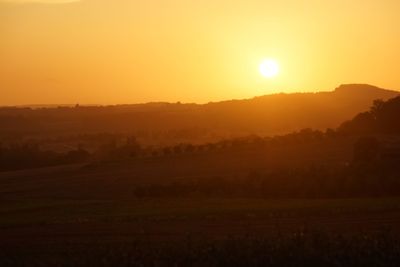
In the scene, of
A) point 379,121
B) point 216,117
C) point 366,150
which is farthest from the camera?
point 216,117

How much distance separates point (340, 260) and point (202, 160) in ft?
159

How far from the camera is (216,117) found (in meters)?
168

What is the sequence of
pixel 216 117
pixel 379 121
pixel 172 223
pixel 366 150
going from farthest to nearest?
pixel 216 117 → pixel 379 121 → pixel 366 150 → pixel 172 223

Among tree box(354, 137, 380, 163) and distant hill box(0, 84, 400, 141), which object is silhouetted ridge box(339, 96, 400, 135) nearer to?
tree box(354, 137, 380, 163)

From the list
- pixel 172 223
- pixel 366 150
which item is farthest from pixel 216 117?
pixel 172 223

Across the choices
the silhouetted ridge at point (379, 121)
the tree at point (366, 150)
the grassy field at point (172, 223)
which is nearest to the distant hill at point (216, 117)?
the silhouetted ridge at point (379, 121)

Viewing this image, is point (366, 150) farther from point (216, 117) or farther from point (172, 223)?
point (216, 117)

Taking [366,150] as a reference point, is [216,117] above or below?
above

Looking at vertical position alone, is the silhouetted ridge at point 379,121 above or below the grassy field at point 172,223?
above

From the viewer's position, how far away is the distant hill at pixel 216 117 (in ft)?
491

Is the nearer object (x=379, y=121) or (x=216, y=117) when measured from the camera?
(x=379, y=121)

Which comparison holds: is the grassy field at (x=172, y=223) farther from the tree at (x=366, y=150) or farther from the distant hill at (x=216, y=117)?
the distant hill at (x=216, y=117)

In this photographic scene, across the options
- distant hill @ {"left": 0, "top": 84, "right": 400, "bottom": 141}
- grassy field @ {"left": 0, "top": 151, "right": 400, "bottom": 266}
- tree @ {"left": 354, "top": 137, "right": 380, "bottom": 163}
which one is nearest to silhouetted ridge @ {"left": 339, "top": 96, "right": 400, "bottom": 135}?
grassy field @ {"left": 0, "top": 151, "right": 400, "bottom": 266}

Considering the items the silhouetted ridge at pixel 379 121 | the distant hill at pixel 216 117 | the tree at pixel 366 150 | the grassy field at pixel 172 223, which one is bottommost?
the grassy field at pixel 172 223
